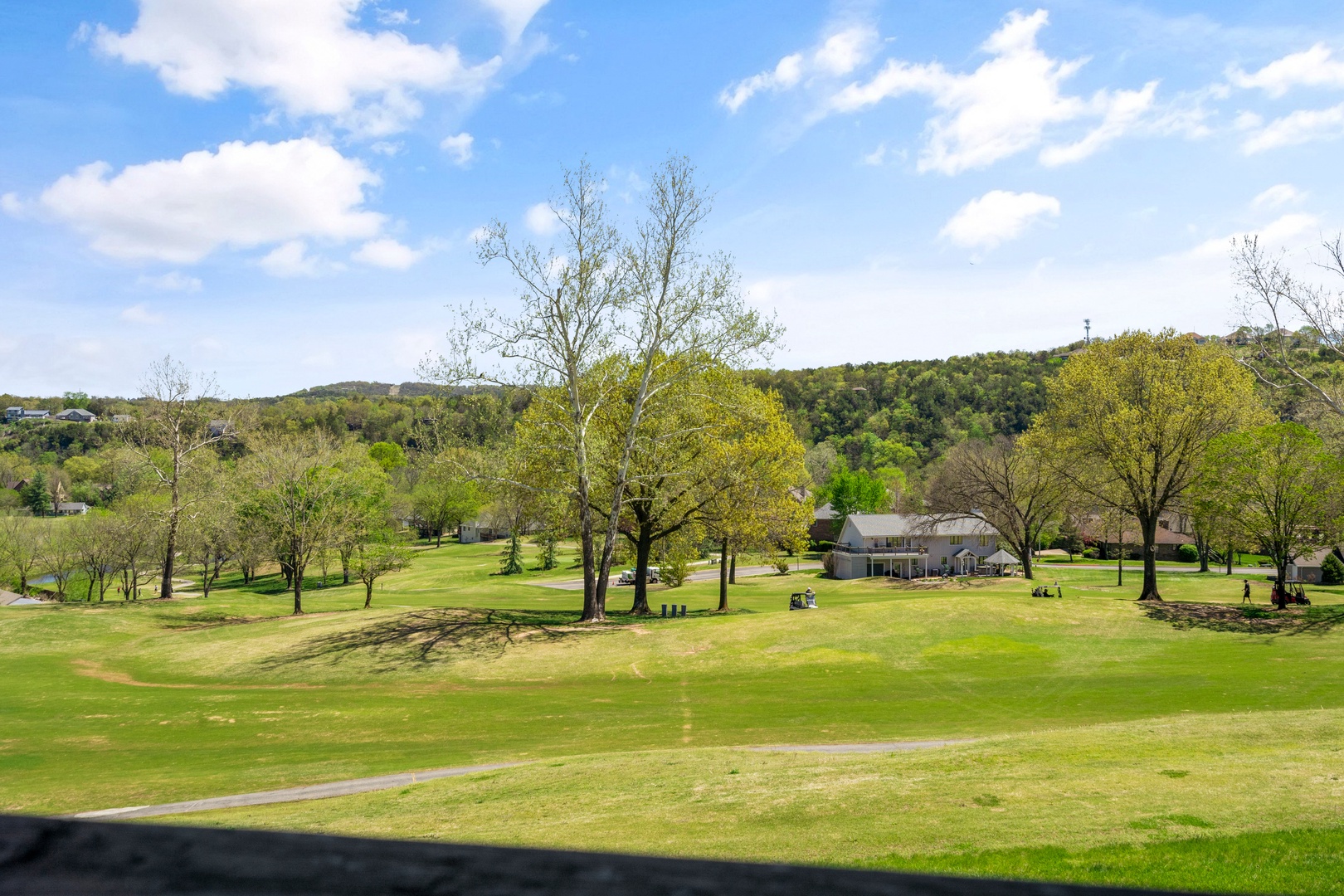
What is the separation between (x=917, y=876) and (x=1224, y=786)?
15110 mm

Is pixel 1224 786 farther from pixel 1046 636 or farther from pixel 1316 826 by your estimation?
pixel 1046 636

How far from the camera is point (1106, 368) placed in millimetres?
43031

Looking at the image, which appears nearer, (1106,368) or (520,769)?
(520,769)

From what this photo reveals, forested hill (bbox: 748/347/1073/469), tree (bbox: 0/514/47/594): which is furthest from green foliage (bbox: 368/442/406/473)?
tree (bbox: 0/514/47/594)

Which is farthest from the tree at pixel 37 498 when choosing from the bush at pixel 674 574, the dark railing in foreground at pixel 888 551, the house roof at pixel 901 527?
the house roof at pixel 901 527

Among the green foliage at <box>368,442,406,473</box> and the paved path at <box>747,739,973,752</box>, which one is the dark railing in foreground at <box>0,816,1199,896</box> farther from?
the green foliage at <box>368,442,406,473</box>

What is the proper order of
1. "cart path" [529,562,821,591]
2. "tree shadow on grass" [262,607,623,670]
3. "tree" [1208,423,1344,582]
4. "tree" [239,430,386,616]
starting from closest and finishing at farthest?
"tree shadow on grass" [262,607,623,670], "tree" [1208,423,1344,582], "tree" [239,430,386,616], "cart path" [529,562,821,591]

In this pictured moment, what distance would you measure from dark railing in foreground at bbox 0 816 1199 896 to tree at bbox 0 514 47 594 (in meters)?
70.8

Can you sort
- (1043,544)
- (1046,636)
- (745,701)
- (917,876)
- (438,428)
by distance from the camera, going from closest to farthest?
(917,876) < (745,701) < (1046,636) < (438,428) < (1043,544)

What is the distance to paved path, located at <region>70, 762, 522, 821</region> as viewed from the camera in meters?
14.9

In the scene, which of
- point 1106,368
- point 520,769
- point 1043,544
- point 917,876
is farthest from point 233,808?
point 1043,544

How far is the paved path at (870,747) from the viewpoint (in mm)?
18336

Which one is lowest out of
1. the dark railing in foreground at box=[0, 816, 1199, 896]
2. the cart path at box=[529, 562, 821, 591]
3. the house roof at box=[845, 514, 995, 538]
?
the cart path at box=[529, 562, 821, 591]

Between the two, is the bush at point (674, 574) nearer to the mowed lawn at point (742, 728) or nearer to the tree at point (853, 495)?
the mowed lawn at point (742, 728)
